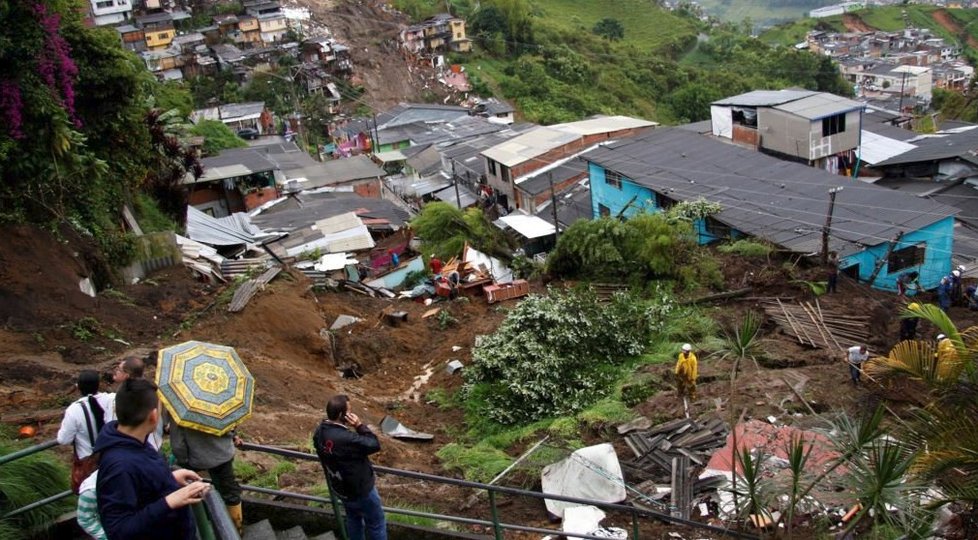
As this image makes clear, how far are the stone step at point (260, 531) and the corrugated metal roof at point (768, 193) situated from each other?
52.7ft

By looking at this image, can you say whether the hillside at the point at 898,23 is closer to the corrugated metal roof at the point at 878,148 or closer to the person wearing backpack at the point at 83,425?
the corrugated metal roof at the point at 878,148

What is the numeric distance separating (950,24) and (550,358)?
124907 millimetres

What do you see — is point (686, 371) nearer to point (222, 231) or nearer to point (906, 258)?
point (906, 258)

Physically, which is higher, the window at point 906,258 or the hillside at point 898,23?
the window at point 906,258

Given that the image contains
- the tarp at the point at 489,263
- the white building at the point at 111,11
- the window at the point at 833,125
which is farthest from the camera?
the white building at the point at 111,11

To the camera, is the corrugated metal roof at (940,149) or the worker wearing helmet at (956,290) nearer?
the worker wearing helmet at (956,290)

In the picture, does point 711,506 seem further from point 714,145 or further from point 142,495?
point 714,145

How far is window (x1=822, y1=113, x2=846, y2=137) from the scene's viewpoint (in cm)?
3117

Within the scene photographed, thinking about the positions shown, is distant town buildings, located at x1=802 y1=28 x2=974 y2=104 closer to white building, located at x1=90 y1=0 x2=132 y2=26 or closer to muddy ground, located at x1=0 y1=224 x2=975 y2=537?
muddy ground, located at x1=0 y1=224 x2=975 y2=537

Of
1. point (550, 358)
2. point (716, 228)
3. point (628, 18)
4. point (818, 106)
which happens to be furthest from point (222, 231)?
point (628, 18)

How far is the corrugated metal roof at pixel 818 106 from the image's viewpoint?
30.8m

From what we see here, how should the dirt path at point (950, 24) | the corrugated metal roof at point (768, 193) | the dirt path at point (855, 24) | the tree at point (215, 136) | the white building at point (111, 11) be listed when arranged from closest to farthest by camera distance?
the corrugated metal roof at point (768, 193)
the tree at point (215, 136)
the white building at point (111, 11)
the dirt path at point (950, 24)
the dirt path at point (855, 24)

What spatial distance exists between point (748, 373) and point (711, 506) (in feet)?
15.4

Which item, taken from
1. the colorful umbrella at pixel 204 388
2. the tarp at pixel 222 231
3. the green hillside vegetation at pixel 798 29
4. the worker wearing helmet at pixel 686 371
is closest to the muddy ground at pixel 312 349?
the worker wearing helmet at pixel 686 371
